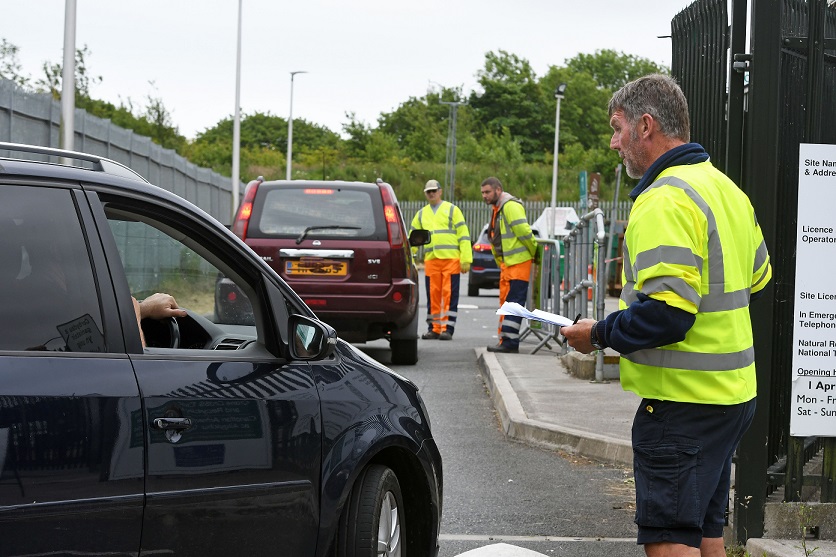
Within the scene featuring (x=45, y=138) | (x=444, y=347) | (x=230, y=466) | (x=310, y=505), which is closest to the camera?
(x=230, y=466)

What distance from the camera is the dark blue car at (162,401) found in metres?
3.30

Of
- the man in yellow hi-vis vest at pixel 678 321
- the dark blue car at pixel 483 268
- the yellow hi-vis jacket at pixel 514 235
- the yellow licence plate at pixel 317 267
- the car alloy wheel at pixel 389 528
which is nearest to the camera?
the man in yellow hi-vis vest at pixel 678 321

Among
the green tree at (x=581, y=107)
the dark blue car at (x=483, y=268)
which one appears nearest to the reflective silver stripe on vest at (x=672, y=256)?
the dark blue car at (x=483, y=268)

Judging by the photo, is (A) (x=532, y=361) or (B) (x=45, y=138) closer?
(A) (x=532, y=361)

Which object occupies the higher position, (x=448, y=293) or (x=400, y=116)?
(x=400, y=116)

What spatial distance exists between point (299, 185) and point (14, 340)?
33.2ft

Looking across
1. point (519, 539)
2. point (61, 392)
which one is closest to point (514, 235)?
point (519, 539)

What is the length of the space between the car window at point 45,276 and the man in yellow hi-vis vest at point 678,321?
1.54 meters

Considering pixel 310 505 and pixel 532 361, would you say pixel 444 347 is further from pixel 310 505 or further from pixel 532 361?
pixel 310 505

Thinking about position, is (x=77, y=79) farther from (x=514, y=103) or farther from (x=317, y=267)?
(x=514, y=103)

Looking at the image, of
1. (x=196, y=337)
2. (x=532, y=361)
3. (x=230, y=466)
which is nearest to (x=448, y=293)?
(x=532, y=361)

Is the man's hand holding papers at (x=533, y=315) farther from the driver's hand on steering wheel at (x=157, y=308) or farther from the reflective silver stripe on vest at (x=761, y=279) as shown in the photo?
the driver's hand on steering wheel at (x=157, y=308)

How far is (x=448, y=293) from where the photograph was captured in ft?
56.4

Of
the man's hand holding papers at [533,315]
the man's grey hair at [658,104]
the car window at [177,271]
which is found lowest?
the man's hand holding papers at [533,315]
